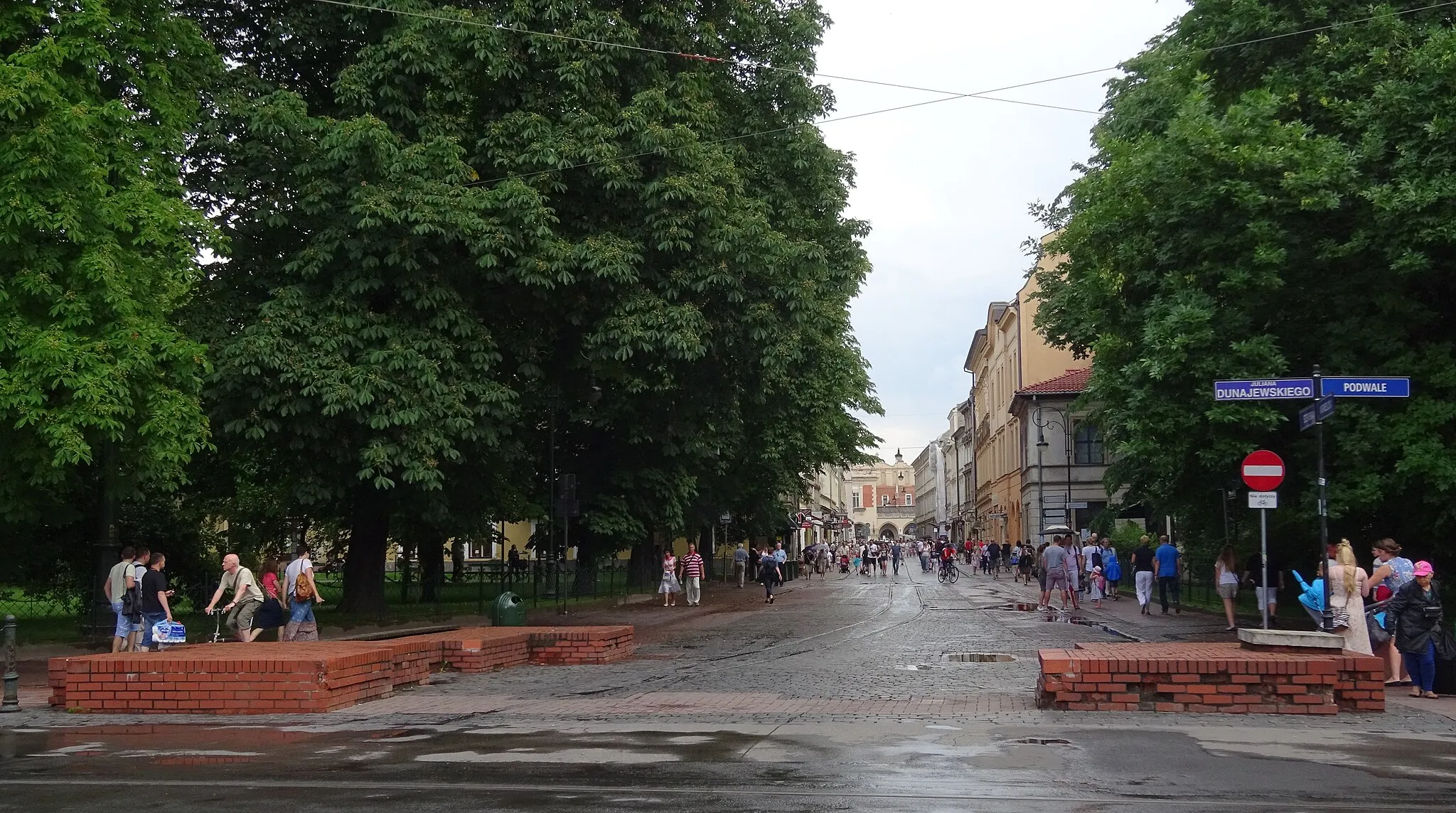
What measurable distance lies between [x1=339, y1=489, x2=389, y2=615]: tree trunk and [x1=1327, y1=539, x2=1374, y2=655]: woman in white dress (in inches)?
679

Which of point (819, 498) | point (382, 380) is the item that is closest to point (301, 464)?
point (382, 380)

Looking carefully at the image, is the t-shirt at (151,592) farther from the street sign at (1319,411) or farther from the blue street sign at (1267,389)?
the street sign at (1319,411)

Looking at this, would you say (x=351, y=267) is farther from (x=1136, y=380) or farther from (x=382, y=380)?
(x=1136, y=380)

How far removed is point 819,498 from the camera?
13700cm

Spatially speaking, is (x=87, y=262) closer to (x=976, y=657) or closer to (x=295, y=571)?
(x=295, y=571)

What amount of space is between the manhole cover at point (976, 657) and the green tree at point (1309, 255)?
4.22m

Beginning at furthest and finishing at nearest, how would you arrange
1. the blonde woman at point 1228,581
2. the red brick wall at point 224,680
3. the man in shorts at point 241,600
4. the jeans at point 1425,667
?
1. the blonde woman at point 1228,581
2. the man in shorts at point 241,600
3. the jeans at point 1425,667
4. the red brick wall at point 224,680

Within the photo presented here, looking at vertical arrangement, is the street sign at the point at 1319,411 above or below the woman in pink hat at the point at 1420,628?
above

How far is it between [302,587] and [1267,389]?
38.8 feet

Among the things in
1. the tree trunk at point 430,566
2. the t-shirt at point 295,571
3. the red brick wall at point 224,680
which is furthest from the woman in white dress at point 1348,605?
the tree trunk at point 430,566

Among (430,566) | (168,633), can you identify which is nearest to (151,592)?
(168,633)

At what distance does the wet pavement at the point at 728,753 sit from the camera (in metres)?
7.70

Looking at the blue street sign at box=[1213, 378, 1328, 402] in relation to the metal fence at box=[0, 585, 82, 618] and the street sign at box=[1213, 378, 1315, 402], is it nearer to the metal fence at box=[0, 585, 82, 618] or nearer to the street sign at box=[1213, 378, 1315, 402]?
the street sign at box=[1213, 378, 1315, 402]

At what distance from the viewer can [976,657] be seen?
18.1m
